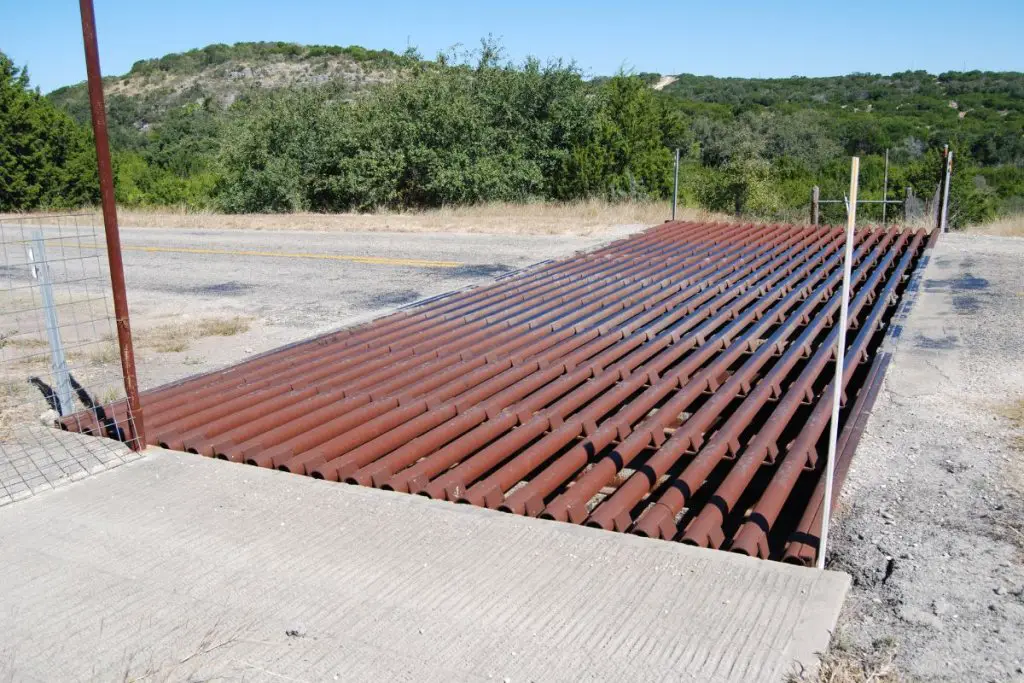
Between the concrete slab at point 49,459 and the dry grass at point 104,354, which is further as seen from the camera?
the dry grass at point 104,354

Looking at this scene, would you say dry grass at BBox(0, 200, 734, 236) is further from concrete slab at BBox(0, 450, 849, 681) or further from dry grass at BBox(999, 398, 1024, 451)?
concrete slab at BBox(0, 450, 849, 681)

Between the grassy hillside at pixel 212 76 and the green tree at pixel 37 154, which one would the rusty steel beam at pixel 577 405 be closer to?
the green tree at pixel 37 154

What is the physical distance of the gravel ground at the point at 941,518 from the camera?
3.20 metres

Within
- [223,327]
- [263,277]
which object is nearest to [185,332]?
[223,327]

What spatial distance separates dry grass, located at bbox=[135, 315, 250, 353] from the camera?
8.61m

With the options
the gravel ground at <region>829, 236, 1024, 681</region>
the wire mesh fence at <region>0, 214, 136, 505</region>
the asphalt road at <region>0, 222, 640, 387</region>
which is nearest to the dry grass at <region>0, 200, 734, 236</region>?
the asphalt road at <region>0, 222, 640, 387</region>

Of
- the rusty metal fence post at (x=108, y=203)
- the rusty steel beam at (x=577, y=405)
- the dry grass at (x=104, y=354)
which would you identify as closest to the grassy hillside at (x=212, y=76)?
the dry grass at (x=104, y=354)

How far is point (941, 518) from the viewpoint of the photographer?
14.1ft

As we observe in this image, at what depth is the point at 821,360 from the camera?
667 cm

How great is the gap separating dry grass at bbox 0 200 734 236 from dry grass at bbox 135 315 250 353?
26.7ft

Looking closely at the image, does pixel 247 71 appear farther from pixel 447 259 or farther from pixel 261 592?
pixel 261 592

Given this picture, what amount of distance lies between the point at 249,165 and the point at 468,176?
922 cm

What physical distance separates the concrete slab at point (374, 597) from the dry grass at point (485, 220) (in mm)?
12696

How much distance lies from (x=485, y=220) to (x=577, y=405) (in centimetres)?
1377
